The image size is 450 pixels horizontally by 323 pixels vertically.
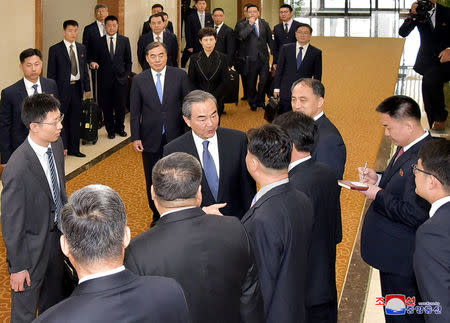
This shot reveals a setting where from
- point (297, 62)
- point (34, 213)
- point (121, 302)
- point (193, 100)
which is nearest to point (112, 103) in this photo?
point (297, 62)

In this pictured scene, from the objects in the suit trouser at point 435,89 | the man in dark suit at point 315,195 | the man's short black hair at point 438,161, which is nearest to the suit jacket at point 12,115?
the man in dark suit at point 315,195

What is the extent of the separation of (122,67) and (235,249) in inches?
323

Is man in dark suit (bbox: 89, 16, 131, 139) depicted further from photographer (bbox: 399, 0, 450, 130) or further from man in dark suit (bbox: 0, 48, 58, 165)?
photographer (bbox: 399, 0, 450, 130)

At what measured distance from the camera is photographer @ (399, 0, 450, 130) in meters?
10.1

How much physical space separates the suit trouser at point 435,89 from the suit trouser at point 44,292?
7.56 metres

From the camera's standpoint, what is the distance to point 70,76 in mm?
9539

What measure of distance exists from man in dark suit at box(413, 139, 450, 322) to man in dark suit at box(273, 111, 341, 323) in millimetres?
760

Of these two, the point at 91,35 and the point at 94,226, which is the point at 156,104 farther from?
the point at 94,226

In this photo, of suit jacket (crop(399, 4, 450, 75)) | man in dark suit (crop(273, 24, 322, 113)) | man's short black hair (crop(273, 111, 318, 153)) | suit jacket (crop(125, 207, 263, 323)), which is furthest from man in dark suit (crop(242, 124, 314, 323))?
suit jacket (crop(399, 4, 450, 75))

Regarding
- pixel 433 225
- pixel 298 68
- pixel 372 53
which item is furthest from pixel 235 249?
pixel 372 53

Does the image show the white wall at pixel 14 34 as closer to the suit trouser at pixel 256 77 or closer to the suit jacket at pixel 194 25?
the suit trouser at pixel 256 77

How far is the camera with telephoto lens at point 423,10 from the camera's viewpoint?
32.9 feet

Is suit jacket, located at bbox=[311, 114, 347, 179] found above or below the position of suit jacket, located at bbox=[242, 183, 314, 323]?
above

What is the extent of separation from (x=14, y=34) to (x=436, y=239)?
709 cm
